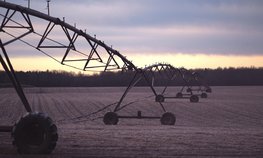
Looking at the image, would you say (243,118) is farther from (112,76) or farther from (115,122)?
(112,76)

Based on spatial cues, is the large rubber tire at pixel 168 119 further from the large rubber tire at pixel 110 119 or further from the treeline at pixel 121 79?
the treeline at pixel 121 79

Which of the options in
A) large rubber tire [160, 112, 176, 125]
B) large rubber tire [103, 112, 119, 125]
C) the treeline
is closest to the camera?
large rubber tire [103, 112, 119, 125]

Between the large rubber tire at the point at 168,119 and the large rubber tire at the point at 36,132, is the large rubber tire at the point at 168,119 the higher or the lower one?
the higher one

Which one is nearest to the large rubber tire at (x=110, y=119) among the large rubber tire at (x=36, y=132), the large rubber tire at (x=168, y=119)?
the large rubber tire at (x=168, y=119)

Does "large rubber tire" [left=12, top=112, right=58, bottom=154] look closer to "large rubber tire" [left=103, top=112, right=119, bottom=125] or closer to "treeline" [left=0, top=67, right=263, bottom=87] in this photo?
"large rubber tire" [left=103, top=112, right=119, bottom=125]

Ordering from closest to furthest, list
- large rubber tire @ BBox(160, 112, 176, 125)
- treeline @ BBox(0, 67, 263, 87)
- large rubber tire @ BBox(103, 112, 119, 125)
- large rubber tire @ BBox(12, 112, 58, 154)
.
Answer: large rubber tire @ BBox(12, 112, 58, 154) < large rubber tire @ BBox(103, 112, 119, 125) < large rubber tire @ BBox(160, 112, 176, 125) < treeline @ BBox(0, 67, 263, 87)

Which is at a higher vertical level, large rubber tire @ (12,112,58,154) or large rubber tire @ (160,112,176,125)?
large rubber tire @ (160,112,176,125)

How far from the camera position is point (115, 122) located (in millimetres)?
25500

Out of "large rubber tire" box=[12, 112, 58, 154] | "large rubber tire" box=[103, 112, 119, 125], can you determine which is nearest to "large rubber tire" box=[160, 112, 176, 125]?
"large rubber tire" box=[103, 112, 119, 125]

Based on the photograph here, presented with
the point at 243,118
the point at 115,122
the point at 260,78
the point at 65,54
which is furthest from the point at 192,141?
the point at 260,78

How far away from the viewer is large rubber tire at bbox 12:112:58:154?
39.8 feet

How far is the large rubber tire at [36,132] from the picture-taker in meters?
12.1

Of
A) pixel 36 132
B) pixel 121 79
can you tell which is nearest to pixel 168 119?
pixel 36 132

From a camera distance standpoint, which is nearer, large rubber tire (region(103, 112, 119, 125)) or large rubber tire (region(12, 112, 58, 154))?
large rubber tire (region(12, 112, 58, 154))
